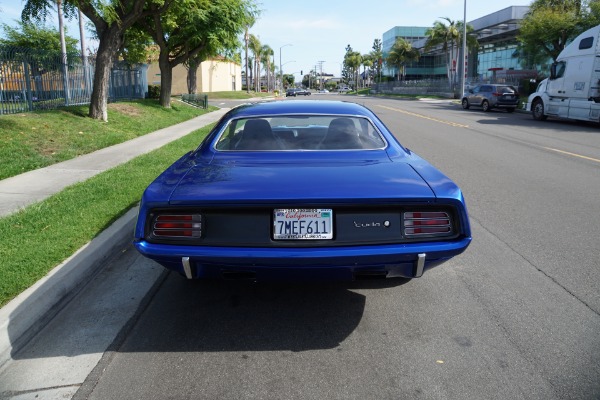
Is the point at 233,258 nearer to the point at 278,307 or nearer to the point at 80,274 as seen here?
the point at 278,307

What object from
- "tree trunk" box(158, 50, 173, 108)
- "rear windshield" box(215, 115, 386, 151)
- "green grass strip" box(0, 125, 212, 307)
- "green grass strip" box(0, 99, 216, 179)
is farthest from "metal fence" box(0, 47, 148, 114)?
"rear windshield" box(215, 115, 386, 151)

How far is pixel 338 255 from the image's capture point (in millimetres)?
3102

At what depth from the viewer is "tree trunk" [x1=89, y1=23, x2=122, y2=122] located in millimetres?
15891

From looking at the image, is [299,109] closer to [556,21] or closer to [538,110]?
[538,110]

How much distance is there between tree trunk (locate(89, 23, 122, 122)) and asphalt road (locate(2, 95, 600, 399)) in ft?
40.6

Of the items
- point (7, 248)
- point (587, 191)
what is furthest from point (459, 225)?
point (587, 191)

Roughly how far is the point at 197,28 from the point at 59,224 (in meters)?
18.7

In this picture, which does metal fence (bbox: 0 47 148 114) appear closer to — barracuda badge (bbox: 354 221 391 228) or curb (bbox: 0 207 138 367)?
curb (bbox: 0 207 138 367)

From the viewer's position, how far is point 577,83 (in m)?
19.8

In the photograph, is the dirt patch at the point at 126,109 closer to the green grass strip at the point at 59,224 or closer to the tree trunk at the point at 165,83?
the tree trunk at the point at 165,83

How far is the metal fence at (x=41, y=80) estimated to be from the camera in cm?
1496

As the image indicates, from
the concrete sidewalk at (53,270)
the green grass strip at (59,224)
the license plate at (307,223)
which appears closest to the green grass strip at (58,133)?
the concrete sidewalk at (53,270)

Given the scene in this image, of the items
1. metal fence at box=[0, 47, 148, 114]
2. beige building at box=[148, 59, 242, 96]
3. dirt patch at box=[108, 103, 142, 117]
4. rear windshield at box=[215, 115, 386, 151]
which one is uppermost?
beige building at box=[148, 59, 242, 96]

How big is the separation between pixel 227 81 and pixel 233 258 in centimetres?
7558
